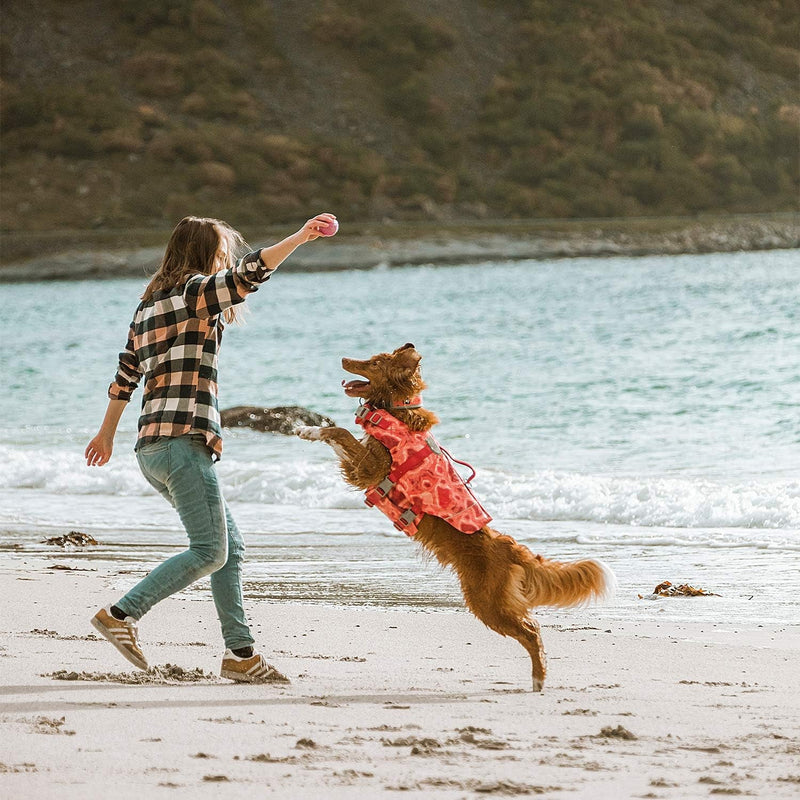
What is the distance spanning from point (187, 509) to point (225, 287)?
0.84m

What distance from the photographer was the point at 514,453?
44.2 ft

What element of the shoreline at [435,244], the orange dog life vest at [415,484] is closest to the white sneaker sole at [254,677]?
the orange dog life vest at [415,484]

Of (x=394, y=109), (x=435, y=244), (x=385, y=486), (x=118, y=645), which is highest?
(x=394, y=109)

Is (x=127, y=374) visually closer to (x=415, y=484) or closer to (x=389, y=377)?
(x=389, y=377)

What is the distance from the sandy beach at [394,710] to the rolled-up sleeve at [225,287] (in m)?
1.45

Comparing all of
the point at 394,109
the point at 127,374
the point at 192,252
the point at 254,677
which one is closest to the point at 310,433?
the point at 127,374

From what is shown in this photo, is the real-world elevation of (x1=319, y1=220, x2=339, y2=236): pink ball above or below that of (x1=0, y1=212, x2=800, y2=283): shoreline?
below

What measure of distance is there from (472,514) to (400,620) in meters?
1.33

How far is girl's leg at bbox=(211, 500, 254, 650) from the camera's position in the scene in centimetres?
459

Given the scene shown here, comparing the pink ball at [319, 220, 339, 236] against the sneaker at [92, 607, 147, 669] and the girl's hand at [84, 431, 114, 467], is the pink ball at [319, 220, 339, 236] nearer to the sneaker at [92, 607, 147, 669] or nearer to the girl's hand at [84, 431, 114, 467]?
the girl's hand at [84, 431, 114, 467]

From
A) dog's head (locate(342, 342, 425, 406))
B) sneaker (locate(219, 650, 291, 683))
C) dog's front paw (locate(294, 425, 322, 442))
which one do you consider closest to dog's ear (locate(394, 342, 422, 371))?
dog's head (locate(342, 342, 425, 406))

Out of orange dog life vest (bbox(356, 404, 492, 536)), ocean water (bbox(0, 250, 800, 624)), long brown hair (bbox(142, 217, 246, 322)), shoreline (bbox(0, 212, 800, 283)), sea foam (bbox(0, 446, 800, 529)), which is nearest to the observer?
long brown hair (bbox(142, 217, 246, 322))

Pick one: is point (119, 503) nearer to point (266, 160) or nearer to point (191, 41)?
point (266, 160)

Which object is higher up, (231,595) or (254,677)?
(231,595)
